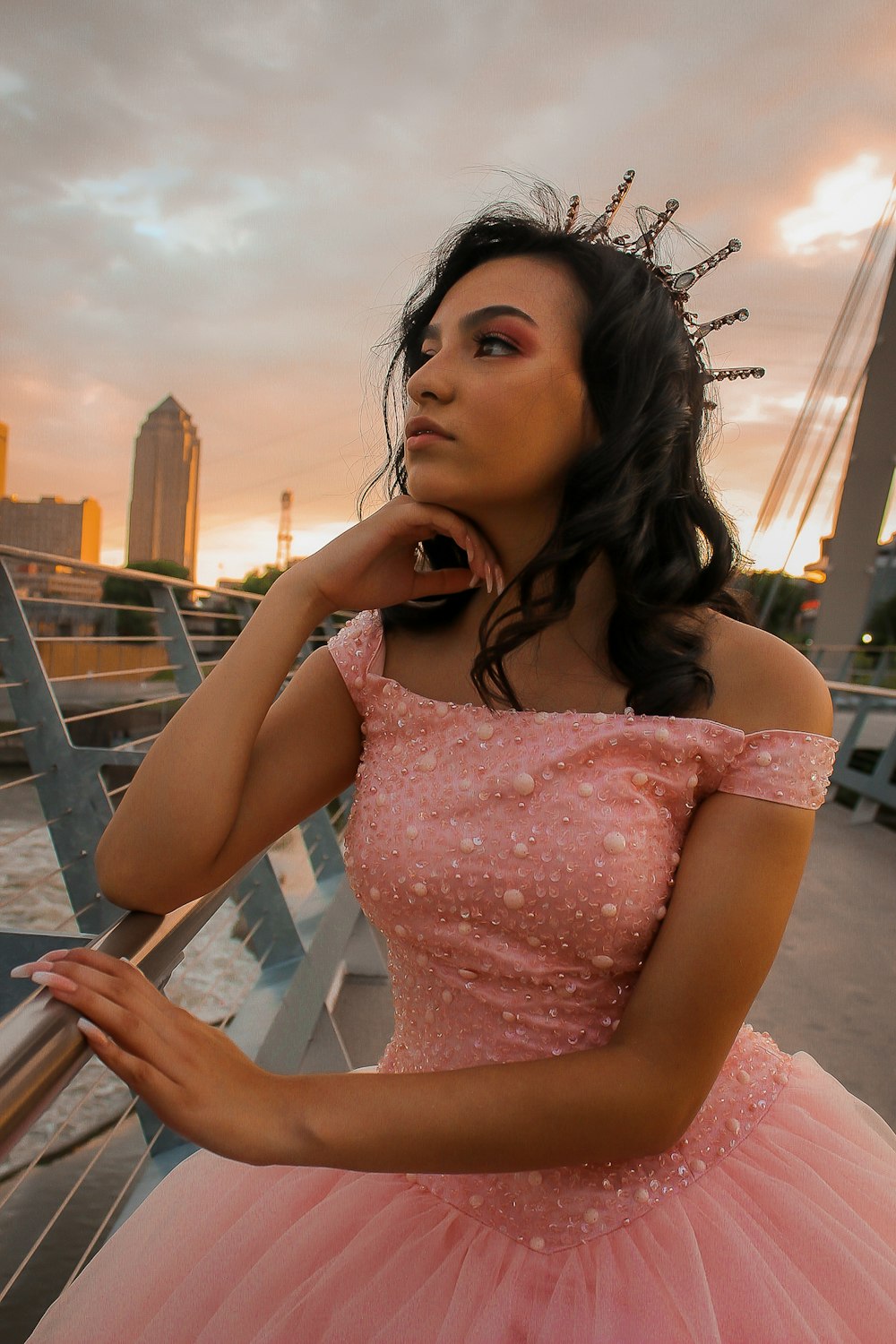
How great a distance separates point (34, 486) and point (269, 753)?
1947 inches

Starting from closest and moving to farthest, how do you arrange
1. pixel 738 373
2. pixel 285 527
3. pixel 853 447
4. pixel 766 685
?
1. pixel 766 685
2. pixel 738 373
3. pixel 853 447
4. pixel 285 527

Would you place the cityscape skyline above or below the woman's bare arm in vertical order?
above

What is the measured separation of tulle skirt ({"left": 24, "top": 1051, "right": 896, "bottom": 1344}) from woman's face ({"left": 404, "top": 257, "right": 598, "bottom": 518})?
2.56 ft

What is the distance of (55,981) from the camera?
0.64m

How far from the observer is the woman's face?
1.04m

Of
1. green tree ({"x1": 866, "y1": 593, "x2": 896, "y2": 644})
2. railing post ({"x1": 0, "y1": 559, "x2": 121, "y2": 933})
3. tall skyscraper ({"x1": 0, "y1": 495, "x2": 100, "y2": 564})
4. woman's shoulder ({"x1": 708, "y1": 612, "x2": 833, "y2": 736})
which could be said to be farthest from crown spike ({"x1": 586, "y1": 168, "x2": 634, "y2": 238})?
green tree ({"x1": 866, "y1": 593, "x2": 896, "y2": 644})

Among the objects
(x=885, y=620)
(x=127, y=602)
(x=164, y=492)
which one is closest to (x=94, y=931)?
(x=127, y=602)

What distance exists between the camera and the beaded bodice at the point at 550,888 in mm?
913

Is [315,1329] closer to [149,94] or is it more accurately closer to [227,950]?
[227,950]

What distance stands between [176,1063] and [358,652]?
0.59 metres

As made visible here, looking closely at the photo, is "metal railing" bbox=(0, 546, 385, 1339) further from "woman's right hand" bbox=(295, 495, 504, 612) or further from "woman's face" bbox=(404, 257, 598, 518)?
"woman's face" bbox=(404, 257, 598, 518)

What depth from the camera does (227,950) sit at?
5414mm

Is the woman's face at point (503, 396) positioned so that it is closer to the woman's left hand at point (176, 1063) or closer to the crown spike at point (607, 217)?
the crown spike at point (607, 217)

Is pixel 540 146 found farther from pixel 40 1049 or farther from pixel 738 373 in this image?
pixel 40 1049
